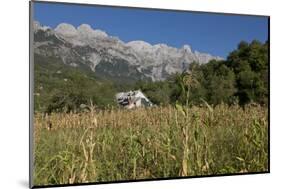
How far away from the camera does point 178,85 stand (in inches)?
196

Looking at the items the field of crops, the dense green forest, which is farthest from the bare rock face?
the field of crops

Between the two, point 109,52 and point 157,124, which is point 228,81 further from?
point 109,52

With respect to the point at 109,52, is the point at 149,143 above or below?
below

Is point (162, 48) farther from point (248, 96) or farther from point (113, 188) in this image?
point (113, 188)

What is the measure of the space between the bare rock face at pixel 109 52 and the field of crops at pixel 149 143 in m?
0.36

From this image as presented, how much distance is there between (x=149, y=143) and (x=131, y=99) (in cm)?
41

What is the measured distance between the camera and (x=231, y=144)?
514 cm

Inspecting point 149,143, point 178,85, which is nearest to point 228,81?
point 178,85

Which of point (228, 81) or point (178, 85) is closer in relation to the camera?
point (178, 85)

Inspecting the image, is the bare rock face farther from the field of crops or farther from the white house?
the field of crops

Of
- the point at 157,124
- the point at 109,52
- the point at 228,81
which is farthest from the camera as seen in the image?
the point at 228,81

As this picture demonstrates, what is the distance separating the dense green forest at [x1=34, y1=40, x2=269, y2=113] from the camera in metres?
4.53

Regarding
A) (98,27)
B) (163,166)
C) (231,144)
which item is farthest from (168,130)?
(98,27)
